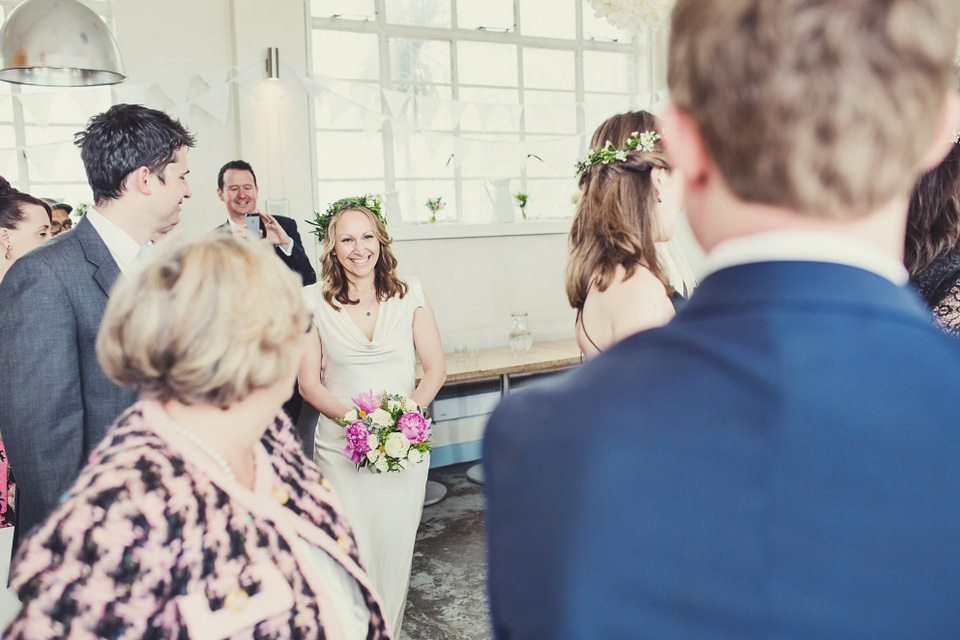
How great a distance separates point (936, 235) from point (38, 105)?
483 cm

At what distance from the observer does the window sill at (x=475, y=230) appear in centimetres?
513

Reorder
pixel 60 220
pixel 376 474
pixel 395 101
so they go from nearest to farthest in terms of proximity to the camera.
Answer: pixel 376 474
pixel 60 220
pixel 395 101

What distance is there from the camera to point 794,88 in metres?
0.47

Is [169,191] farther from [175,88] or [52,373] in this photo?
[175,88]

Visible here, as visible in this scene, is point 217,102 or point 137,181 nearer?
point 137,181

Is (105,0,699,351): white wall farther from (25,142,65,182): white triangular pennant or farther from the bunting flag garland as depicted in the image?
(25,142,65,182): white triangular pennant

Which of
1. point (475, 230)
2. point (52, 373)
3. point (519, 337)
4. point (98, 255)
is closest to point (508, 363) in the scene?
point (519, 337)

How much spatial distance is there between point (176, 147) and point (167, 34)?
2908mm

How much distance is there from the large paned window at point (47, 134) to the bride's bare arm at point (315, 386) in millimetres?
2517

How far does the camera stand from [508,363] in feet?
15.1

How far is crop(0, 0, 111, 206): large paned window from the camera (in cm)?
453

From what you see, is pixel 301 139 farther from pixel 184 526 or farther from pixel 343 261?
pixel 184 526

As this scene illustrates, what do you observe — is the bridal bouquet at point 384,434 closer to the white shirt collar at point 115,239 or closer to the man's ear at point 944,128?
the white shirt collar at point 115,239

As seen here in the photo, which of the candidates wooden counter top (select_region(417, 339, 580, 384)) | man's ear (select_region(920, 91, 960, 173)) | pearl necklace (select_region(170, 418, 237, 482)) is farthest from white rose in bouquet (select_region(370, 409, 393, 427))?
man's ear (select_region(920, 91, 960, 173))
